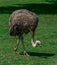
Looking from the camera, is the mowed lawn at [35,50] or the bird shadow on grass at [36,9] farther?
the bird shadow on grass at [36,9]

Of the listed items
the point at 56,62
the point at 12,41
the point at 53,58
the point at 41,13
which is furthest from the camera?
the point at 41,13

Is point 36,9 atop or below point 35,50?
below

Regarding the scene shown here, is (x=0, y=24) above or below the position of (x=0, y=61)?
below

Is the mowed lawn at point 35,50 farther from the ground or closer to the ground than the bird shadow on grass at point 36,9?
farther from the ground

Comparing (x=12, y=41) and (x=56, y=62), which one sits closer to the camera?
(x=56, y=62)

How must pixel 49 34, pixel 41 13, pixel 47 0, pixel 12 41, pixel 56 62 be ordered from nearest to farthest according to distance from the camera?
pixel 56 62 < pixel 12 41 < pixel 49 34 < pixel 41 13 < pixel 47 0

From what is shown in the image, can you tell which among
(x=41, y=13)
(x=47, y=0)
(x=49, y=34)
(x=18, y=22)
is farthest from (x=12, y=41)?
(x=47, y=0)

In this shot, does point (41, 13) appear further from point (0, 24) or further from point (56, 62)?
point (56, 62)

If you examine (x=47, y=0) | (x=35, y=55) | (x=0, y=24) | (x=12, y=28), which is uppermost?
(x=12, y=28)

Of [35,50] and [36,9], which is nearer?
[35,50]

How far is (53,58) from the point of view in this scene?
1309 cm

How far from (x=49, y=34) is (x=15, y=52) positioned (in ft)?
16.9

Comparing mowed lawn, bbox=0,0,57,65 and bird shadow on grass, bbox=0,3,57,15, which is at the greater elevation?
mowed lawn, bbox=0,0,57,65

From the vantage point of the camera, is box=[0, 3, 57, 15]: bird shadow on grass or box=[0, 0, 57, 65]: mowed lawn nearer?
box=[0, 0, 57, 65]: mowed lawn
